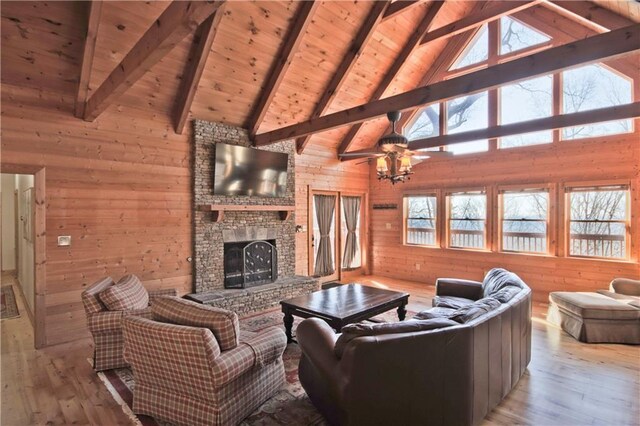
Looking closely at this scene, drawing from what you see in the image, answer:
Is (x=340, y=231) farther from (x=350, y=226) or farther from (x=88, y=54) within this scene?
(x=88, y=54)

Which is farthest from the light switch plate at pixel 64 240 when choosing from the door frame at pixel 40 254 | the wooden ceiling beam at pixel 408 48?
the wooden ceiling beam at pixel 408 48

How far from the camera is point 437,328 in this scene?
2236 mm

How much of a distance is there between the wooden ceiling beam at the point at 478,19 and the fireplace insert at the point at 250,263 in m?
4.84

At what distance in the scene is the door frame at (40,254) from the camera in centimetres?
389

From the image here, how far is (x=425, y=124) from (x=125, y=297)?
6.61m

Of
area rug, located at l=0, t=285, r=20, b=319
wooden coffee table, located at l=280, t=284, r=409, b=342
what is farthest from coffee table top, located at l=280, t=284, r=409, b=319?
area rug, located at l=0, t=285, r=20, b=319

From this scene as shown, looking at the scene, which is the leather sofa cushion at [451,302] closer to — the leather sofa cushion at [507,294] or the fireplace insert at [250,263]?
the leather sofa cushion at [507,294]

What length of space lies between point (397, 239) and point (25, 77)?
23.1 feet

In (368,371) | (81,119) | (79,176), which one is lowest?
(368,371)

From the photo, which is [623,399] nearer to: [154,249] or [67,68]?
[154,249]

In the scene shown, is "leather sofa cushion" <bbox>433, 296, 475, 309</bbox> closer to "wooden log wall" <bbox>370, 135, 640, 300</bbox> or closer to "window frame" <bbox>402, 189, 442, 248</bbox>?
"wooden log wall" <bbox>370, 135, 640, 300</bbox>

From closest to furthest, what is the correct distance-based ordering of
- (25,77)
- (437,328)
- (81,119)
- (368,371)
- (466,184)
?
1. (368,371)
2. (437,328)
3. (25,77)
4. (81,119)
5. (466,184)

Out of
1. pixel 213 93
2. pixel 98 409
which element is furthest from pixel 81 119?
pixel 98 409

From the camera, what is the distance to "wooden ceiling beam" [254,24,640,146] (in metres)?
2.47
